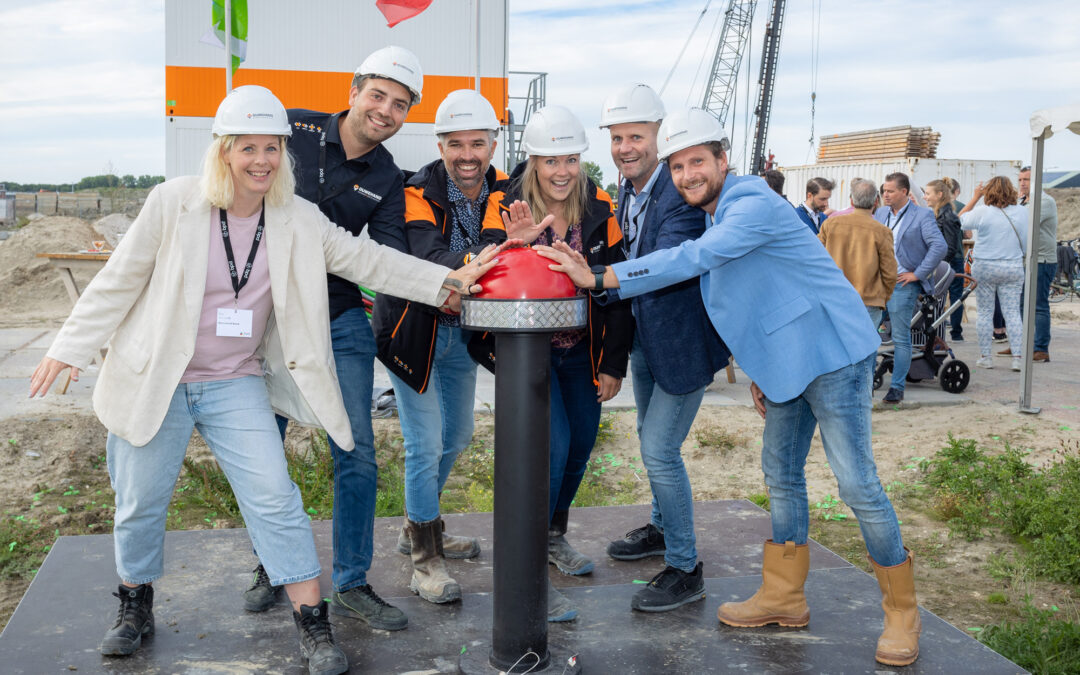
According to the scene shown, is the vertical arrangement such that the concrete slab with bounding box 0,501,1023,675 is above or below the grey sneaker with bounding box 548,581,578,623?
below

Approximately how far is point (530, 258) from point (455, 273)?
313 millimetres

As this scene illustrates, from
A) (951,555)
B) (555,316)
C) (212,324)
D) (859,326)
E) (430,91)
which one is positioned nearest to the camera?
(555,316)

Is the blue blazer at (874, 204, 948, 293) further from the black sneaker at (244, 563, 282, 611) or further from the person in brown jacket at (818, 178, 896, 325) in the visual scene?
the black sneaker at (244, 563, 282, 611)

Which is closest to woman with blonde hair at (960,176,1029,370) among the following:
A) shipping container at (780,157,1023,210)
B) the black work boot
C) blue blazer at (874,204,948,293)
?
blue blazer at (874,204,948,293)

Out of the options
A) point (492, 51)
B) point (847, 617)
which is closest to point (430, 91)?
point (492, 51)

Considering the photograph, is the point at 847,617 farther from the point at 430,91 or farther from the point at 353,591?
the point at 430,91

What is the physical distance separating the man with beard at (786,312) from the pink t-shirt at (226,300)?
971mm

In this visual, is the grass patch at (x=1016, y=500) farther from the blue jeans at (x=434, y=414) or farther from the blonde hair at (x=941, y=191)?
the blonde hair at (x=941, y=191)

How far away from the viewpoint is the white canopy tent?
7.41m

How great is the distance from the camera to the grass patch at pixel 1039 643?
359cm

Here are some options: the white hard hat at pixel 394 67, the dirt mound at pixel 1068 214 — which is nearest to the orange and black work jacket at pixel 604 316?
the white hard hat at pixel 394 67

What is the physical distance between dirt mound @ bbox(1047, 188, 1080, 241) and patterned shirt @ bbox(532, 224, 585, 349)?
2945cm

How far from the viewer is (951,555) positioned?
5.27 m

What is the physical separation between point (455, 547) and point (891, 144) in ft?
92.0
